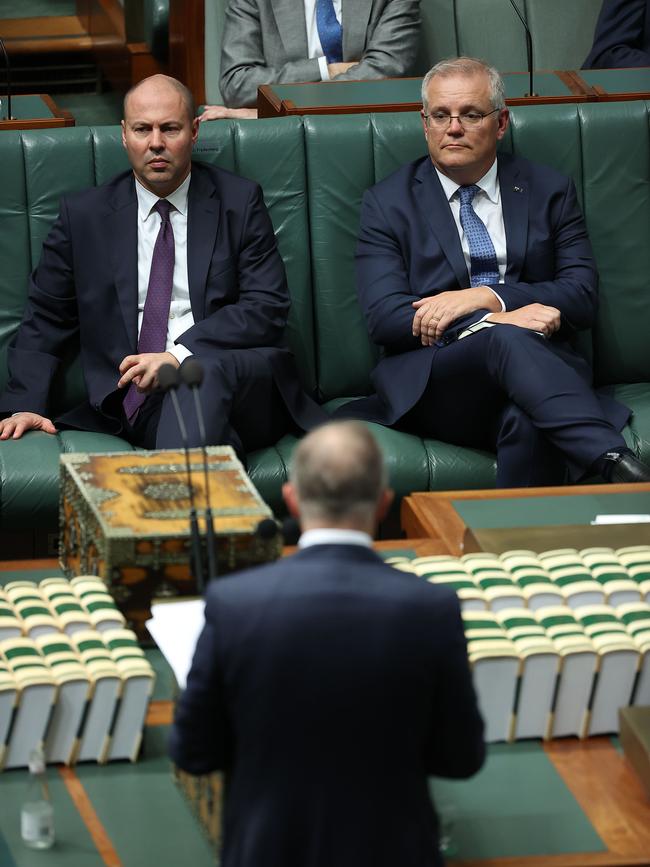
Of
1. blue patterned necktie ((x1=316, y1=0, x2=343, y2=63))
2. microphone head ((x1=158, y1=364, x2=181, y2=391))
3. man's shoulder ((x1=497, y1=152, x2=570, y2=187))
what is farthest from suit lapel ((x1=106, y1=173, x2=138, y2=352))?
microphone head ((x1=158, y1=364, x2=181, y2=391))

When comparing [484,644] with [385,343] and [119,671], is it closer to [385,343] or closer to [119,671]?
[119,671]

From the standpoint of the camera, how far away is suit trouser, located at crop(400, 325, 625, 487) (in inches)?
123

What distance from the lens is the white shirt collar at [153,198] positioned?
11.5 feet

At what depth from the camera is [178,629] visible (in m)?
1.87

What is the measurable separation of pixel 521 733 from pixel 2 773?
2.10 feet

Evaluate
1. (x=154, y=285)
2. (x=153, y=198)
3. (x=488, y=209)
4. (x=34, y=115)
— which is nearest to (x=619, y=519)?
(x=488, y=209)

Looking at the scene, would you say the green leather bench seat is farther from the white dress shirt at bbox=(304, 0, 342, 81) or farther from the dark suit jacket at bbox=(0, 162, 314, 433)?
the white dress shirt at bbox=(304, 0, 342, 81)

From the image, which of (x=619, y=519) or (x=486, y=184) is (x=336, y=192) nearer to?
(x=486, y=184)

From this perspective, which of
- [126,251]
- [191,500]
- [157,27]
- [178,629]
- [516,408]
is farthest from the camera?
[157,27]

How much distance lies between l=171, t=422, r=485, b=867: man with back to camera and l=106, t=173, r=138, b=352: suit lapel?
2.15 metres

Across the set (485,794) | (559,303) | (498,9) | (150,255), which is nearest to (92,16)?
(498,9)

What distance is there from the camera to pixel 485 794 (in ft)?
5.79

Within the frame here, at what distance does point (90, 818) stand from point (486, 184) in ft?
7.35

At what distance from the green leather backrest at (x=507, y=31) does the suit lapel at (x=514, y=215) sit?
1001 mm
